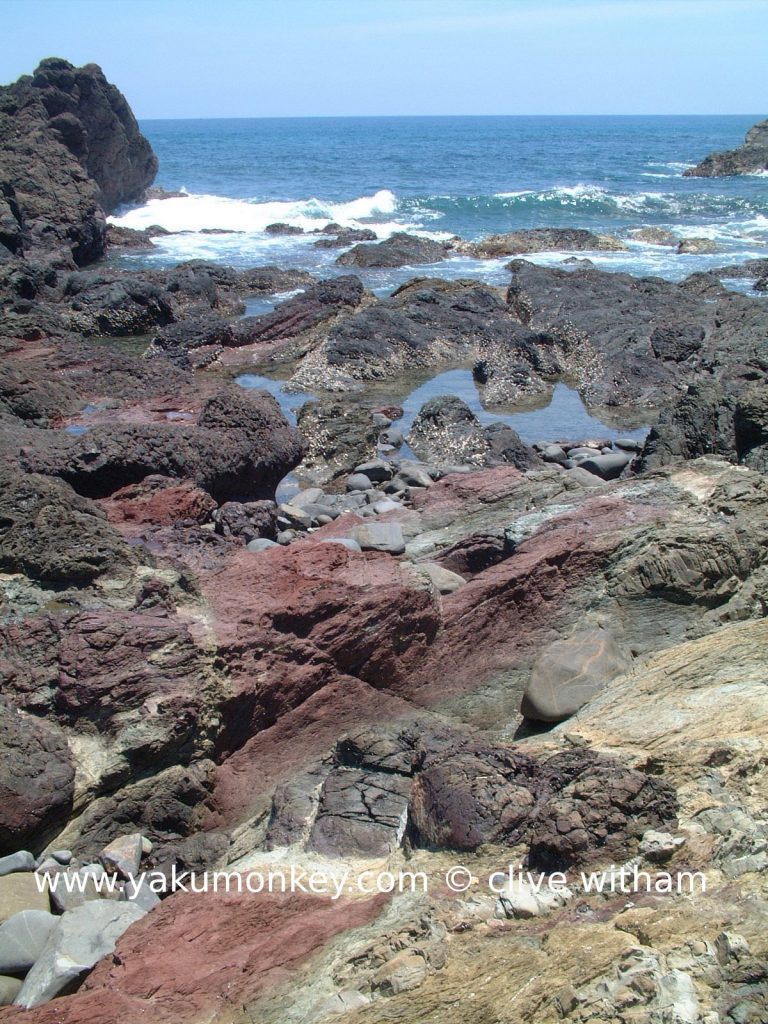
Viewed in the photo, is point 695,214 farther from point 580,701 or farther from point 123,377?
point 580,701

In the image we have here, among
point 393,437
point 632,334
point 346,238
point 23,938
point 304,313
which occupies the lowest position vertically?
point 23,938

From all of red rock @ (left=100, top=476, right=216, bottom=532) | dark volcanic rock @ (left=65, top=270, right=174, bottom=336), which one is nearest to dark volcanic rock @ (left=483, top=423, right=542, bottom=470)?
red rock @ (left=100, top=476, right=216, bottom=532)

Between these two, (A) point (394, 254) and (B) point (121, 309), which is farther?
(A) point (394, 254)

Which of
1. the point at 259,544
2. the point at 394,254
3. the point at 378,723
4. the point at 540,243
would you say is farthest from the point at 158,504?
the point at 540,243

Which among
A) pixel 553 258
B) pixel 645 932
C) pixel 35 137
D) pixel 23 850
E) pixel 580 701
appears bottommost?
pixel 23 850

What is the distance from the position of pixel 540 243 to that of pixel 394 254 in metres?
5.66

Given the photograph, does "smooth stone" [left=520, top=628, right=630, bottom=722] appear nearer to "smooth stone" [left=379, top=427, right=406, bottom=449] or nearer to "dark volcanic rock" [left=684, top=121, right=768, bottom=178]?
"smooth stone" [left=379, top=427, right=406, bottom=449]

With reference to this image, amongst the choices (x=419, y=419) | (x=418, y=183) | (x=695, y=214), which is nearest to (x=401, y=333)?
(x=419, y=419)

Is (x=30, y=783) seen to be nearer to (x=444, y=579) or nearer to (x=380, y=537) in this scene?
(x=444, y=579)

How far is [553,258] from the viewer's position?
2625cm

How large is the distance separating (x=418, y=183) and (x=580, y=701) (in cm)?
4798

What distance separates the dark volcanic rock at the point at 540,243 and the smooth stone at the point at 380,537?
2147 centimetres

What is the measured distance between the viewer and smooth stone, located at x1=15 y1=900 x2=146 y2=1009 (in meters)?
3.19

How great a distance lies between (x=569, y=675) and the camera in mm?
4703
